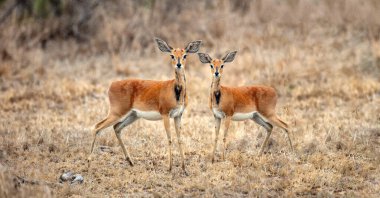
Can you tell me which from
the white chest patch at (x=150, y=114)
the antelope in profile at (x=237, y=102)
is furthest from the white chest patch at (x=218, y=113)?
the white chest patch at (x=150, y=114)

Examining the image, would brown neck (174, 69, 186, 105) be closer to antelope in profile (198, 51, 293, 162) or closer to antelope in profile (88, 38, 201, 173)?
antelope in profile (88, 38, 201, 173)

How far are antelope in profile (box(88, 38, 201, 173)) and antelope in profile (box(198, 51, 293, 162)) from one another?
52cm

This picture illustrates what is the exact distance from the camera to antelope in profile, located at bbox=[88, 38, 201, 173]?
8.57 meters

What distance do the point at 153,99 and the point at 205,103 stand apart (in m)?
4.20

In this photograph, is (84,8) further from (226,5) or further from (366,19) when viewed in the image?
(366,19)

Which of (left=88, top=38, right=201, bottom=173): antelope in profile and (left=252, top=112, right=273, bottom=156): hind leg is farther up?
(left=88, top=38, right=201, bottom=173): antelope in profile

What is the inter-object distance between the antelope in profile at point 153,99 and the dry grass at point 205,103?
0.62 meters

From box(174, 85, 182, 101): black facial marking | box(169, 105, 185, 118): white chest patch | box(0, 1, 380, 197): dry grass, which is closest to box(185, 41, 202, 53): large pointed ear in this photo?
box(174, 85, 182, 101): black facial marking

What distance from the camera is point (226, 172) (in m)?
8.43

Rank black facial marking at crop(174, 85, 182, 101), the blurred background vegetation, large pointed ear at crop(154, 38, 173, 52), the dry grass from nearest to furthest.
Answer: the dry grass → black facial marking at crop(174, 85, 182, 101) → large pointed ear at crop(154, 38, 173, 52) → the blurred background vegetation

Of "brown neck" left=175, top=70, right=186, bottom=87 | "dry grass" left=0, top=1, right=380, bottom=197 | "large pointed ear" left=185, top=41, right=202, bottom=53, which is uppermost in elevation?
"large pointed ear" left=185, top=41, right=202, bottom=53

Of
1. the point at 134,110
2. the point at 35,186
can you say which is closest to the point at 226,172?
the point at 134,110

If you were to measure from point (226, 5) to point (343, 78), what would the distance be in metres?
5.53

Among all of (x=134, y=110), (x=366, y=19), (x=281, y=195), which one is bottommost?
(x=281, y=195)
